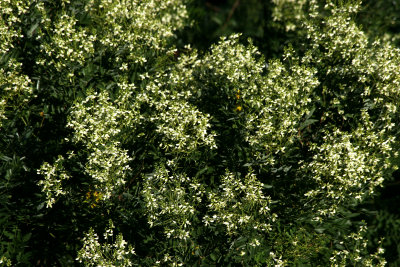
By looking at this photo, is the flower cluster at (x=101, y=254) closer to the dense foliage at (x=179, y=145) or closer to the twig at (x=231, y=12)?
the dense foliage at (x=179, y=145)

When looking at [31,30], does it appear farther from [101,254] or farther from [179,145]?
[101,254]

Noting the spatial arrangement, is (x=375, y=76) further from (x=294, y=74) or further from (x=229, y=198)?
(x=229, y=198)

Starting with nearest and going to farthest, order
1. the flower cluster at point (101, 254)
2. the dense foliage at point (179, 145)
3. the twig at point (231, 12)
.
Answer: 1. the flower cluster at point (101, 254)
2. the dense foliage at point (179, 145)
3. the twig at point (231, 12)

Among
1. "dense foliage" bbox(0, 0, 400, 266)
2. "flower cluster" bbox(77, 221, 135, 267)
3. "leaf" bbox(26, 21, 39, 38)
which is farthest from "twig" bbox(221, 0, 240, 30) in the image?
"flower cluster" bbox(77, 221, 135, 267)

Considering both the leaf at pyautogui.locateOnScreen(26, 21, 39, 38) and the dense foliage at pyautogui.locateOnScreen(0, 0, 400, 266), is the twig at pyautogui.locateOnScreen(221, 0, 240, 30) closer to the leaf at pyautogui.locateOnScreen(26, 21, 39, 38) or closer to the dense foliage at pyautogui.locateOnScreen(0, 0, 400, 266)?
the dense foliage at pyautogui.locateOnScreen(0, 0, 400, 266)

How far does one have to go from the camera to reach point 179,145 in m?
4.56

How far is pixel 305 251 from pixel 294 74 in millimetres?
2089

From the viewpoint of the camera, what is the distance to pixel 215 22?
11719 millimetres

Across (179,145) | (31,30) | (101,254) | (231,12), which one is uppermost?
(231,12)

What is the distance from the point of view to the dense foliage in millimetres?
4441

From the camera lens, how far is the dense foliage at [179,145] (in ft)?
14.6

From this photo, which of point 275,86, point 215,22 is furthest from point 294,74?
point 215,22

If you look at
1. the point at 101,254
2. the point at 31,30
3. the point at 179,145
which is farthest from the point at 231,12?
the point at 101,254

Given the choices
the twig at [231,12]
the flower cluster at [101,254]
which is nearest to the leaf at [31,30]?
the flower cluster at [101,254]
